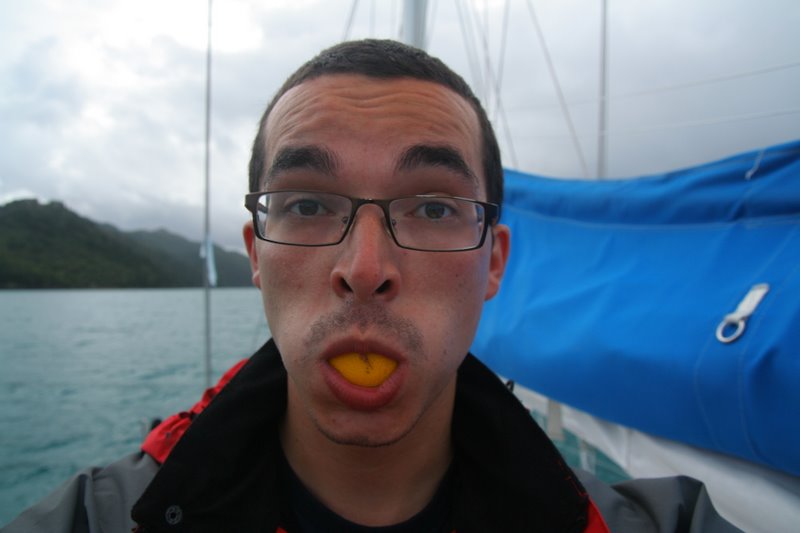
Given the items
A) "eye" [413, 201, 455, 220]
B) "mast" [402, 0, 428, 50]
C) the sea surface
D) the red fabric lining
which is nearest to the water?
the sea surface

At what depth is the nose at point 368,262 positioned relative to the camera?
1.04 metres

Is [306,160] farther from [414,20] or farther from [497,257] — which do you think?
[414,20]

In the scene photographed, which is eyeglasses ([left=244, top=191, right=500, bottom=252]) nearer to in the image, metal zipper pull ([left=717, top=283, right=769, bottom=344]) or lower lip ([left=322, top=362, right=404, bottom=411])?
lower lip ([left=322, top=362, right=404, bottom=411])

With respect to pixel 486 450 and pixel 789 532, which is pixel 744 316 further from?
pixel 486 450

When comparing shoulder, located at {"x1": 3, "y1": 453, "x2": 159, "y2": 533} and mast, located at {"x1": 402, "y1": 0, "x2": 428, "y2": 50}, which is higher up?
mast, located at {"x1": 402, "y1": 0, "x2": 428, "y2": 50}

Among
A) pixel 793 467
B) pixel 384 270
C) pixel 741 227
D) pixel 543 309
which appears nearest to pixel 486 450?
pixel 384 270

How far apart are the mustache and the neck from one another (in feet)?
1.18

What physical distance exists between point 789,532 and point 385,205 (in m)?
1.76

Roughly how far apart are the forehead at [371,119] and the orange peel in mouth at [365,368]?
1.70ft

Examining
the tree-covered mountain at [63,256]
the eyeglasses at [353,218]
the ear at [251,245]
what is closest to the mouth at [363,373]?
the eyeglasses at [353,218]

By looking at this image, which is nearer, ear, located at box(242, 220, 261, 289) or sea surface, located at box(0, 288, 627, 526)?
ear, located at box(242, 220, 261, 289)

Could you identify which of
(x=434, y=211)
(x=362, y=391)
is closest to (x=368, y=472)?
(x=362, y=391)

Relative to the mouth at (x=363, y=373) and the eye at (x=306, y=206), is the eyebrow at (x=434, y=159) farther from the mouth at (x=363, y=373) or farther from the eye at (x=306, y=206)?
the mouth at (x=363, y=373)

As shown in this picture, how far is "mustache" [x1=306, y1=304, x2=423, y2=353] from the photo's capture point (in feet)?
3.38
